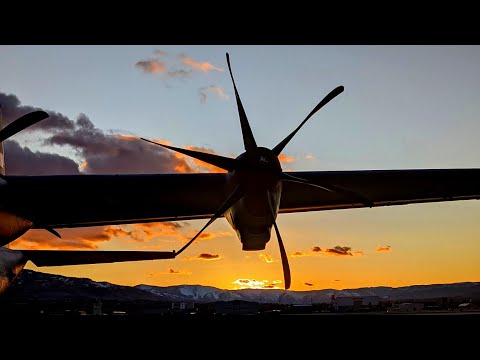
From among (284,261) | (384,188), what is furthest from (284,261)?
(384,188)

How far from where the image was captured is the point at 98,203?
1429cm

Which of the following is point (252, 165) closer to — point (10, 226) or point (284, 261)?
point (284, 261)

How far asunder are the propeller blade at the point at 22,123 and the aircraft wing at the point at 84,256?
4.69m

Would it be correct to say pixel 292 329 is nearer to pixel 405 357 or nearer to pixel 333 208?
pixel 405 357

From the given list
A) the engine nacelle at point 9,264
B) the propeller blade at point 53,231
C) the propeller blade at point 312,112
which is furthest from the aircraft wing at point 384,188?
the engine nacelle at point 9,264

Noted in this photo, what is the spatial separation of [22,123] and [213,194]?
5489 mm

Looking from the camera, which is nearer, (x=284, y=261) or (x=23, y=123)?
(x=23, y=123)

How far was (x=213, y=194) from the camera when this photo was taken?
14500 millimetres

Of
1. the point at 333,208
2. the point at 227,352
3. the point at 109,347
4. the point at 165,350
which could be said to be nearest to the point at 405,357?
the point at 227,352

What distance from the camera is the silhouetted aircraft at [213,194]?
Result: 12555 millimetres

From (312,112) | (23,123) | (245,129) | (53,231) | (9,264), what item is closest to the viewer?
(23,123)

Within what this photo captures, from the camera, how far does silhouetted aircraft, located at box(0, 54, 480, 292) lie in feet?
41.2
